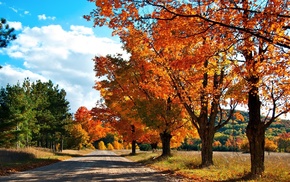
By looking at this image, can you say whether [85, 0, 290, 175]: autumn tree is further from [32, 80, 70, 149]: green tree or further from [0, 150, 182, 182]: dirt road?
[32, 80, 70, 149]: green tree

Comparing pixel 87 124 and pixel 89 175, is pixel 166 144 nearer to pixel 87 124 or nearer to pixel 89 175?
pixel 89 175

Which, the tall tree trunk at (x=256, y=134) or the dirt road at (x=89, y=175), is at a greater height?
the tall tree trunk at (x=256, y=134)

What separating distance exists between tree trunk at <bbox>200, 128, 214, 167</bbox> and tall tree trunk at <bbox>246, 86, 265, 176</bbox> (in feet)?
19.7

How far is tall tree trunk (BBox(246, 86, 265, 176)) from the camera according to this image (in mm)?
13055

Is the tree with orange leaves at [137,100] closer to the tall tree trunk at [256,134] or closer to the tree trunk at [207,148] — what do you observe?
the tree trunk at [207,148]

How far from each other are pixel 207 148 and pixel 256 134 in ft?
21.1

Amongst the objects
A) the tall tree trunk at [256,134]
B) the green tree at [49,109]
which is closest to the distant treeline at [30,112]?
the green tree at [49,109]

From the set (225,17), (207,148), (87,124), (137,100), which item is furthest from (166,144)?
(87,124)

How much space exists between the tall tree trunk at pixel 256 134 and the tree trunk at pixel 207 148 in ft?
19.7

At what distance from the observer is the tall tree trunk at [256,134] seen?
13.1 m

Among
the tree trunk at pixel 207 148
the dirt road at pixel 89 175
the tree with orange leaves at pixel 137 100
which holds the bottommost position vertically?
the dirt road at pixel 89 175

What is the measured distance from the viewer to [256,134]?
1324 cm

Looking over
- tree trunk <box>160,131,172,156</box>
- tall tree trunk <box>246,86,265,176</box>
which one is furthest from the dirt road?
tree trunk <box>160,131,172,156</box>

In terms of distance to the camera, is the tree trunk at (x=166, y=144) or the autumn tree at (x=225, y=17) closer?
the autumn tree at (x=225, y=17)
